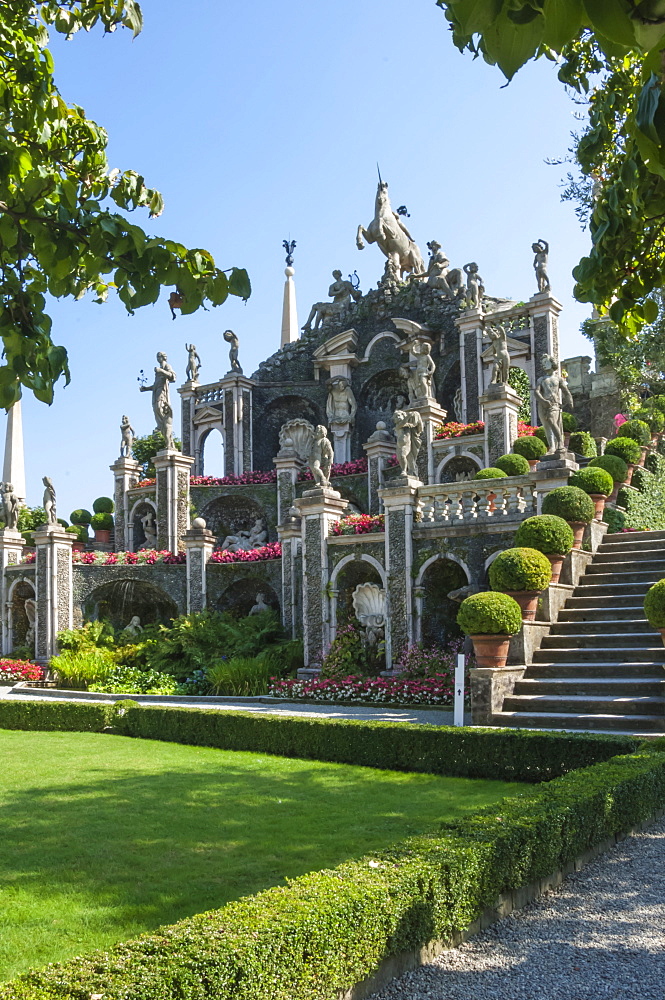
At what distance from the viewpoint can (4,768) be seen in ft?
38.3

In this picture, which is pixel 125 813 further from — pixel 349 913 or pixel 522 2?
pixel 522 2

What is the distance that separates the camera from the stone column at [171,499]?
101 feet

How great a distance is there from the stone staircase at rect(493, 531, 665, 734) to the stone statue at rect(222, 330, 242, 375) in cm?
2302

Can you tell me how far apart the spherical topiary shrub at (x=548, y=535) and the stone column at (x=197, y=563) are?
40.5 feet

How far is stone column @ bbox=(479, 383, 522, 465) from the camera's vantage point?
24.3m

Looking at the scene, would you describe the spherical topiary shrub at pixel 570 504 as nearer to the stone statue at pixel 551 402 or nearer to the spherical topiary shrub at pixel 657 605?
the stone statue at pixel 551 402

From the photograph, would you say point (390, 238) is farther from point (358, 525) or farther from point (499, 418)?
point (358, 525)

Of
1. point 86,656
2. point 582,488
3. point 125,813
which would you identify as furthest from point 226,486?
point 125,813

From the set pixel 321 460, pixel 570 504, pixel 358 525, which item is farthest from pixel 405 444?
pixel 570 504

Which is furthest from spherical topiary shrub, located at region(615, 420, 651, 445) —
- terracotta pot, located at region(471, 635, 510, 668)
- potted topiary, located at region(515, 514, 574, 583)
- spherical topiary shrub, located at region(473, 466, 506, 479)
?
terracotta pot, located at region(471, 635, 510, 668)

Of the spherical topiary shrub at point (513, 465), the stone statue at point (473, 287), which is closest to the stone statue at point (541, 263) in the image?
the stone statue at point (473, 287)

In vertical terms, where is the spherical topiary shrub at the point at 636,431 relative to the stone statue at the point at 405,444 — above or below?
above

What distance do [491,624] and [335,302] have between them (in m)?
26.2

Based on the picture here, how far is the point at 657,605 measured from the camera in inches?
451
